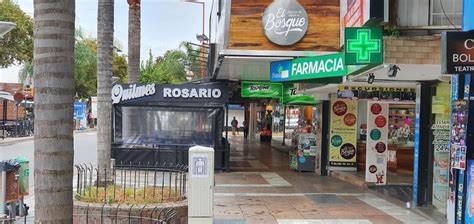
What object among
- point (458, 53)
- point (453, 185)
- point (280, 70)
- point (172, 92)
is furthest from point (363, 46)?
point (172, 92)

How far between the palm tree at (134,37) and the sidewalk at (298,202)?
193 inches

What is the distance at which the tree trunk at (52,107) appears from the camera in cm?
426

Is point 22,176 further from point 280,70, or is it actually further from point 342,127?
point 342,127

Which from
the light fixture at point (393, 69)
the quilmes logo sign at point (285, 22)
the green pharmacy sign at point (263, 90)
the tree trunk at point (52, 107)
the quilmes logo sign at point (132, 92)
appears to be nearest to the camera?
the tree trunk at point (52, 107)

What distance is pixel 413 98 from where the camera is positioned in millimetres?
15602

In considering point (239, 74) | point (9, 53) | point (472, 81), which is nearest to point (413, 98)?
point (239, 74)

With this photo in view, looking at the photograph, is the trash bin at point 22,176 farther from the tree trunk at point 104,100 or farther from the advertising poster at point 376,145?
the advertising poster at point 376,145

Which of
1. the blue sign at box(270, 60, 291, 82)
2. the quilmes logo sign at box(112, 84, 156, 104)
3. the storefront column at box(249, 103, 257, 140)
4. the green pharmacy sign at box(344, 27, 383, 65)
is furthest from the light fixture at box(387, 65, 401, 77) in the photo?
the storefront column at box(249, 103, 257, 140)

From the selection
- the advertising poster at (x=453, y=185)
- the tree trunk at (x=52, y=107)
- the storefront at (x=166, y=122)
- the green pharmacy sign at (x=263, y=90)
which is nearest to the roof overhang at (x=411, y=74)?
the advertising poster at (x=453, y=185)

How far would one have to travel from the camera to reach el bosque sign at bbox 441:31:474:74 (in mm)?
7207

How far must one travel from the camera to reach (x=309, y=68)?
1278 centimetres

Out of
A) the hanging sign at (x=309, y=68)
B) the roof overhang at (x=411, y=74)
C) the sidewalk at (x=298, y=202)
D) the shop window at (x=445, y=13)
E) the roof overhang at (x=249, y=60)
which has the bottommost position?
the sidewalk at (x=298, y=202)

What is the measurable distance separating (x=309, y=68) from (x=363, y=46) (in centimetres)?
326

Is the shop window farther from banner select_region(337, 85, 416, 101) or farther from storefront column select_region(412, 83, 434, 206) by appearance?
banner select_region(337, 85, 416, 101)
